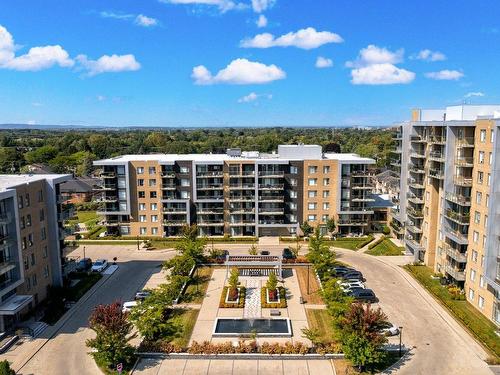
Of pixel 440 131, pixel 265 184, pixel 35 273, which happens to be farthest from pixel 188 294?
pixel 440 131

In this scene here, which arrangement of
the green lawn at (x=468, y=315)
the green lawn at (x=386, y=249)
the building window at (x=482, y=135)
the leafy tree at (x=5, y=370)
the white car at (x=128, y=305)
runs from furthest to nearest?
the green lawn at (x=386, y=249) → the white car at (x=128, y=305) → the building window at (x=482, y=135) → the green lawn at (x=468, y=315) → the leafy tree at (x=5, y=370)

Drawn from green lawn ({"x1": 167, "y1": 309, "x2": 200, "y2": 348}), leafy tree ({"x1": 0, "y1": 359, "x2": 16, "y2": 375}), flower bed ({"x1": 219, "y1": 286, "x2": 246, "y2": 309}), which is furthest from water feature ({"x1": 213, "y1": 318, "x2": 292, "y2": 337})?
leafy tree ({"x1": 0, "y1": 359, "x2": 16, "y2": 375})

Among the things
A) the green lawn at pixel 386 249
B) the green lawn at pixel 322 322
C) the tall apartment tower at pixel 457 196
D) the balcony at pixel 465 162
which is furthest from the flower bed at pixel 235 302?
the balcony at pixel 465 162

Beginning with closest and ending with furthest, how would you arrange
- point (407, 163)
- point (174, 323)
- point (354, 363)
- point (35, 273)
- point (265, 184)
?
point (354, 363) < point (174, 323) < point (35, 273) < point (407, 163) < point (265, 184)

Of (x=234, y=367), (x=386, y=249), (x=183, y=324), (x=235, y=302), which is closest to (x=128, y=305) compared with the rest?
(x=183, y=324)

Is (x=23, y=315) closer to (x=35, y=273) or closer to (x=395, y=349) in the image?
(x=35, y=273)

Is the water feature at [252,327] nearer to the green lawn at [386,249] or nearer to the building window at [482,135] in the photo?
the building window at [482,135]
